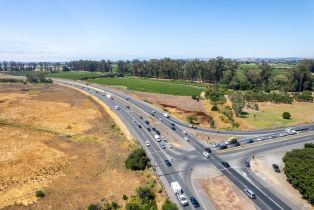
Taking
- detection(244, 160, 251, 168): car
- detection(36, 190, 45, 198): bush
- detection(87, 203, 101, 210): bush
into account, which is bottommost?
detection(36, 190, 45, 198): bush

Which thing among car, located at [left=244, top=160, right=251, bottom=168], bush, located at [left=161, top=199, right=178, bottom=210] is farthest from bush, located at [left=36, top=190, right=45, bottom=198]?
car, located at [left=244, top=160, right=251, bottom=168]

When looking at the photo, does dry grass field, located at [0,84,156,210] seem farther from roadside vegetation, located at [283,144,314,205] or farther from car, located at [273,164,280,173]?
roadside vegetation, located at [283,144,314,205]

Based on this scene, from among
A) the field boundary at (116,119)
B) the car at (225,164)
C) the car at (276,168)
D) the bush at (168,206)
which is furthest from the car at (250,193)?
the field boundary at (116,119)

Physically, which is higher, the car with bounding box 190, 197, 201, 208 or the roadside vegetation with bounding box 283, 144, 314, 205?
the roadside vegetation with bounding box 283, 144, 314, 205

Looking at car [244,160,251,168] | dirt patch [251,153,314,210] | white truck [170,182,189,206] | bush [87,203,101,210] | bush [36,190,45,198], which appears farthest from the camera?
car [244,160,251,168]

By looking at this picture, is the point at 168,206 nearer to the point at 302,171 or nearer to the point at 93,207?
the point at 93,207

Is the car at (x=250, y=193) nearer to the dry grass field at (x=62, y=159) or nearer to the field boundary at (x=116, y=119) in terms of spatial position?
the dry grass field at (x=62, y=159)

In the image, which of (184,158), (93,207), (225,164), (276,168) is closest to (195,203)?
(93,207)
